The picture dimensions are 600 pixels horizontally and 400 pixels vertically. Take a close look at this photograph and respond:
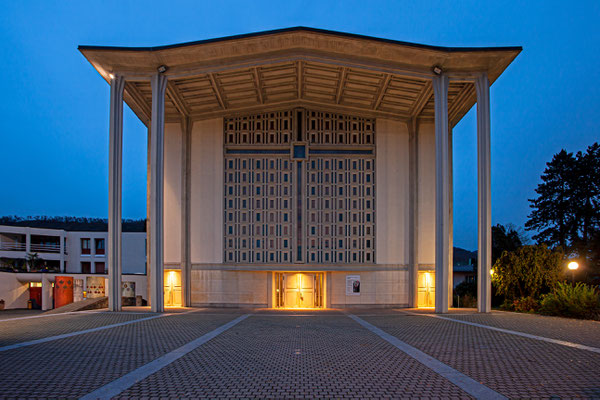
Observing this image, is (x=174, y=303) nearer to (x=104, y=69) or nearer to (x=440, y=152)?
(x=104, y=69)

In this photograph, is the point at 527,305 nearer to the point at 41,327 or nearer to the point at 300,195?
the point at 300,195

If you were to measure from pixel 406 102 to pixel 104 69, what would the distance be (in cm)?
1427

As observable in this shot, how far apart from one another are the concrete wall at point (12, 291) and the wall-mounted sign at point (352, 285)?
23.5 m

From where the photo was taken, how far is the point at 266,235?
23.4m

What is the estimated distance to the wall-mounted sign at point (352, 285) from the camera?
23.2 m

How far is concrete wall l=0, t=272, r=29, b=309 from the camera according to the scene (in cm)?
2950

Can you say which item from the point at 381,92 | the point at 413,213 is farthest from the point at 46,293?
the point at 381,92

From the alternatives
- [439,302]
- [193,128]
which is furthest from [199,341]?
[193,128]

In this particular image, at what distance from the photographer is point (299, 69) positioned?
784 inches

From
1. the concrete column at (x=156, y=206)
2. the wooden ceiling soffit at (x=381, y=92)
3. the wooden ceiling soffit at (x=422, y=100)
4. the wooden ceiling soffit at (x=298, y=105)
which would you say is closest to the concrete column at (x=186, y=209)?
the wooden ceiling soffit at (x=298, y=105)

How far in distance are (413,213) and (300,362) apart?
57.8 feet

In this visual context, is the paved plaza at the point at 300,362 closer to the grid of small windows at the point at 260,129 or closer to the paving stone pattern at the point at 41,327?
the paving stone pattern at the point at 41,327

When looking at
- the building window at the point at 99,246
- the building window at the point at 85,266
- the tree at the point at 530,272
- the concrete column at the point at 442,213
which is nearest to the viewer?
the concrete column at the point at 442,213

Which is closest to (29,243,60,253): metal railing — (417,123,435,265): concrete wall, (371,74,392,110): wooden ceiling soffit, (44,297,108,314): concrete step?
(44,297,108,314): concrete step
